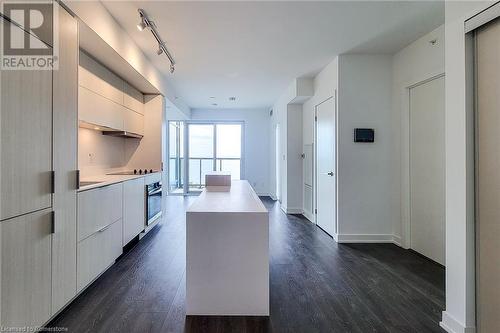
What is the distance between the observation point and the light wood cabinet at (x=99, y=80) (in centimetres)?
273

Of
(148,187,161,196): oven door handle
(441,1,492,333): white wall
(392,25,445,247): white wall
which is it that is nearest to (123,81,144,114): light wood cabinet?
(148,187,161,196): oven door handle

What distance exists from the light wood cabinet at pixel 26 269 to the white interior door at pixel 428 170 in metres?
3.80

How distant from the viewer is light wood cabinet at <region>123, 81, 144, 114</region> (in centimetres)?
379

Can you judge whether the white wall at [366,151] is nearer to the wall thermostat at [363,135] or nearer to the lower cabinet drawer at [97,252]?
the wall thermostat at [363,135]

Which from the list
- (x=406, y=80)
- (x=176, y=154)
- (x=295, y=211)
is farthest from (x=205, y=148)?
(x=406, y=80)

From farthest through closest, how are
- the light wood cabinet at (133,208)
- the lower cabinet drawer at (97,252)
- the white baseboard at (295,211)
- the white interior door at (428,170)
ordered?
the white baseboard at (295,211) → the light wood cabinet at (133,208) → the white interior door at (428,170) → the lower cabinet drawer at (97,252)

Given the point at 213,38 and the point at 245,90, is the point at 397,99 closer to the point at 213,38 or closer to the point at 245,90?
the point at 213,38

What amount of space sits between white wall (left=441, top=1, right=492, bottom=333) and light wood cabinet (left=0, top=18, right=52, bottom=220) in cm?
282

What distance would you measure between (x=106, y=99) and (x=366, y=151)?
3593 millimetres

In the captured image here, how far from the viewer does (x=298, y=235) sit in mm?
4027

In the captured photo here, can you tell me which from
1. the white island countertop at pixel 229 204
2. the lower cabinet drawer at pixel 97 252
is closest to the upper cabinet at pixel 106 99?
the lower cabinet drawer at pixel 97 252

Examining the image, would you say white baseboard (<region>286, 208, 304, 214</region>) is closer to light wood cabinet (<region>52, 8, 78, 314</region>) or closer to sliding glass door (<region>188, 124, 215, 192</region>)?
sliding glass door (<region>188, 124, 215, 192</region>)

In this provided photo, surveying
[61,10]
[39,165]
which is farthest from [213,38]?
[39,165]

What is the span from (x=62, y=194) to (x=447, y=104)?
2922 millimetres
